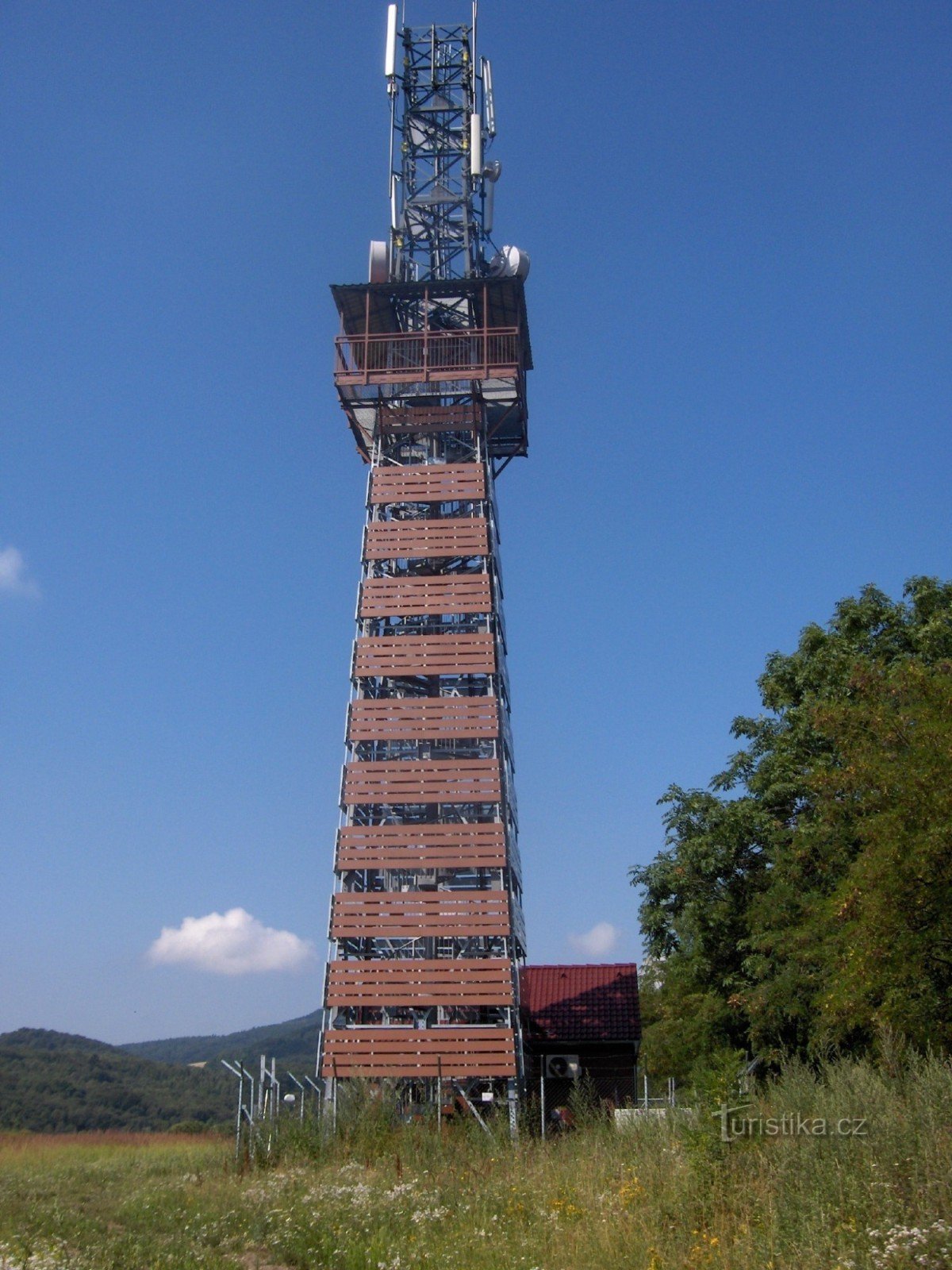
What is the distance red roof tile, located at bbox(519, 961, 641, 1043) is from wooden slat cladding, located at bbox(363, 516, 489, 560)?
12773 mm

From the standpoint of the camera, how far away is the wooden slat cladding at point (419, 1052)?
1072 inches

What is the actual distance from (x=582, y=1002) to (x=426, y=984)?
9.74 meters

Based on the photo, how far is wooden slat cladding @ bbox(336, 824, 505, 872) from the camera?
29.0m

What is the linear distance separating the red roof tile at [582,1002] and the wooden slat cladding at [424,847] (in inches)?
246

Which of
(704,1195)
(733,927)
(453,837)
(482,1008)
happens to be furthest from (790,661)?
(704,1195)

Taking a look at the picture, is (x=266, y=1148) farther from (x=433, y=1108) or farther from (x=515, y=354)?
(x=515, y=354)

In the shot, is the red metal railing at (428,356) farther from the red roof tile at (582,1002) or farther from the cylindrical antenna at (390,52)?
the red roof tile at (582,1002)

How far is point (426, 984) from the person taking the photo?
2797 centimetres

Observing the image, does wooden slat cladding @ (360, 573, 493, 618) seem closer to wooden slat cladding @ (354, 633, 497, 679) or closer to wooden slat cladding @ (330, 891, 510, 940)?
wooden slat cladding @ (354, 633, 497, 679)

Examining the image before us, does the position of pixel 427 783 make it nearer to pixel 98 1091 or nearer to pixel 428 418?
pixel 428 418

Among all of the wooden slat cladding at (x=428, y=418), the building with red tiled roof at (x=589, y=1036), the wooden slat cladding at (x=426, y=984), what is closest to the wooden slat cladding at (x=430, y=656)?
the wooden slat cladding at (x=428, y=418)

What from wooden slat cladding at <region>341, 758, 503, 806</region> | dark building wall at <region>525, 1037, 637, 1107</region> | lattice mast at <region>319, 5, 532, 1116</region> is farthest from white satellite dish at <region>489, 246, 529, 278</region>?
dark building wall at <region>525, 1037, 637, 1107</region>

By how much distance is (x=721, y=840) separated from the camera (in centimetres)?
2702

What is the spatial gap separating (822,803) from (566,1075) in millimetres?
17100
